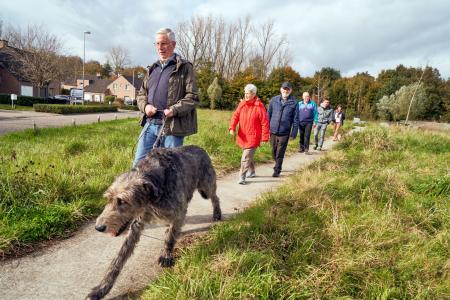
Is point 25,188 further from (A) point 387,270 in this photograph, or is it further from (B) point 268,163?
(B) point 268,163

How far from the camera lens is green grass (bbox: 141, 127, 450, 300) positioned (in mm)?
2537

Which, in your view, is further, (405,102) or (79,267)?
(405,102)

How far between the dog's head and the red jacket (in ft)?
13.0

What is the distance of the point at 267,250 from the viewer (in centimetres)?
306

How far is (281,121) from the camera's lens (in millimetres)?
7137

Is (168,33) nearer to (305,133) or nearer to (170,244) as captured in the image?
(170,244)

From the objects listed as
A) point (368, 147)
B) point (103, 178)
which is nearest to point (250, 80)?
point (368, 147)

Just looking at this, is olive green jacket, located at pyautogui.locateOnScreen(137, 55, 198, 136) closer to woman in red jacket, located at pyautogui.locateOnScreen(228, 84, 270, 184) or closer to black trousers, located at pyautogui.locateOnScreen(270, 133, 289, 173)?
woman in red jacket, located at pyautogui.locateOnScreen(228, 84, 270, 184)

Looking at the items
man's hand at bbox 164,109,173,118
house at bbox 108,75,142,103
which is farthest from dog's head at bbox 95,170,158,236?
house at bbox 108,75,142,103

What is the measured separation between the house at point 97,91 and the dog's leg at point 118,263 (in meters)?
76.7

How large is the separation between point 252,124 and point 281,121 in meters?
1.11

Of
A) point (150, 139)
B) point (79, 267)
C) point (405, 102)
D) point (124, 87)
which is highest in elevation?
point (124, 87)

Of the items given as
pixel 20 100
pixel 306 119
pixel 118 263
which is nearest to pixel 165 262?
pixel 118 263

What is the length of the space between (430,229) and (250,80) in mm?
46037
